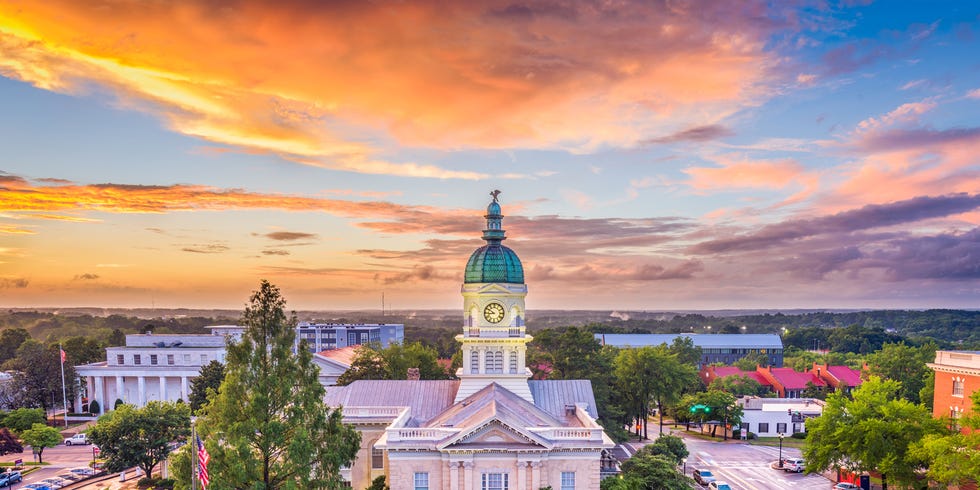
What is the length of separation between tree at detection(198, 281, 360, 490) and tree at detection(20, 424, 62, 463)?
47361 mm

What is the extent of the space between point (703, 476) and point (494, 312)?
29365 millimetres

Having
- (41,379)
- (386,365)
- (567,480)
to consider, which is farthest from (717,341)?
(41,379)

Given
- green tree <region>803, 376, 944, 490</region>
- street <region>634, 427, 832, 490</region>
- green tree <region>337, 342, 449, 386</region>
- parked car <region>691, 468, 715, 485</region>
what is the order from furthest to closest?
1. green tree <region>337, 342, 449, 386</region>
2. street <region>634, 427, 832, 490</region>
3. parked car <region>691, 468, 715, 485</region>
4. green tree <region>803, 376, 944, 490</region>

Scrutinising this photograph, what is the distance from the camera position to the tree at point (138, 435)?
1982 inches

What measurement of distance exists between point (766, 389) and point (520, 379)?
7995 centimetres

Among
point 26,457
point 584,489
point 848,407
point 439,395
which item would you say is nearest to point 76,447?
point 26,457

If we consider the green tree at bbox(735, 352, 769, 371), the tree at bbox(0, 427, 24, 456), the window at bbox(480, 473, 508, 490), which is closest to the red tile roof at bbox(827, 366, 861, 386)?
the green tree at bbox(735, 352, 769, 371)

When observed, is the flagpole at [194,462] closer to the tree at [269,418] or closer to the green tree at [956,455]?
the tree at [269,418]

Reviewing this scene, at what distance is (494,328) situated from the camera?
4728cm

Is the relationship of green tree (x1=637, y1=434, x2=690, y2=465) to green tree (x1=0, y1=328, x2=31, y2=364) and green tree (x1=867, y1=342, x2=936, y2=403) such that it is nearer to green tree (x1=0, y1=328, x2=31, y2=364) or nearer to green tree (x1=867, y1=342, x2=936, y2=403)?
green tree (x1=867, y1=342, x2=936, y2=403)

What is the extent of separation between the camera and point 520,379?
47.2m

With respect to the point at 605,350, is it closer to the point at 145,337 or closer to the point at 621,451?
the point at 621,451

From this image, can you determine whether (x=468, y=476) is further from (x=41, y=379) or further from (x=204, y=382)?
(x=41, y=379)

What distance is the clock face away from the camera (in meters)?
47.6
